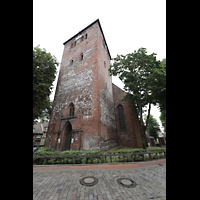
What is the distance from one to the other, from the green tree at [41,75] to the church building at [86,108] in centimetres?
244

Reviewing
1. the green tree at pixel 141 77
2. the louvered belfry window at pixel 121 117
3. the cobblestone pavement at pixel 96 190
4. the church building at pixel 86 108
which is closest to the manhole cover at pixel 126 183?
the cobblestone pavement at pixel 96 190

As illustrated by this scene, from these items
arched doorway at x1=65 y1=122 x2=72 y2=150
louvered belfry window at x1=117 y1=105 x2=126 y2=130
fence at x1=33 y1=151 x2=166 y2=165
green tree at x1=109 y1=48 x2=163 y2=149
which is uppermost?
green tree at x1=109 y1=48 x2=163 y2=149

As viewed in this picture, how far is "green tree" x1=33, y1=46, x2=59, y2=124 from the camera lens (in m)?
10.9

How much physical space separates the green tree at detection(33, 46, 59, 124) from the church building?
8.01ft

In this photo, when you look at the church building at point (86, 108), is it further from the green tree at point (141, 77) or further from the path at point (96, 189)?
the path at point (96, 189)

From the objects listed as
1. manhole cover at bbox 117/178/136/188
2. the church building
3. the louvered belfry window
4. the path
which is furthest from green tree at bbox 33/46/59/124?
the louvered belfry window

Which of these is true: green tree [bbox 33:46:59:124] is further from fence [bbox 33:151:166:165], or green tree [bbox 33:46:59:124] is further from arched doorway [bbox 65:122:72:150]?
fence [bbox 33:151:166:165]

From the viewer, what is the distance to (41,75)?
37.0 feet

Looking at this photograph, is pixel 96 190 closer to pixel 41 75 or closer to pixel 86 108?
pixel 86 108

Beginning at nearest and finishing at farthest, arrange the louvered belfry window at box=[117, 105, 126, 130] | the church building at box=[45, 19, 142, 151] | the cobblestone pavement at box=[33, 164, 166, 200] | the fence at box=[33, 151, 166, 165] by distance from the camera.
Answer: the cobblestone pavement at box=[33, 164, 166, 200], the fence at box=[33, 151, 166, 165], the church building at box=[45, 19, 142, 151], the louvered belfry window at box=[117, 105, 126, 130]

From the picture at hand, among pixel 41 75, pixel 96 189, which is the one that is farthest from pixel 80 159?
pixel 41 75
